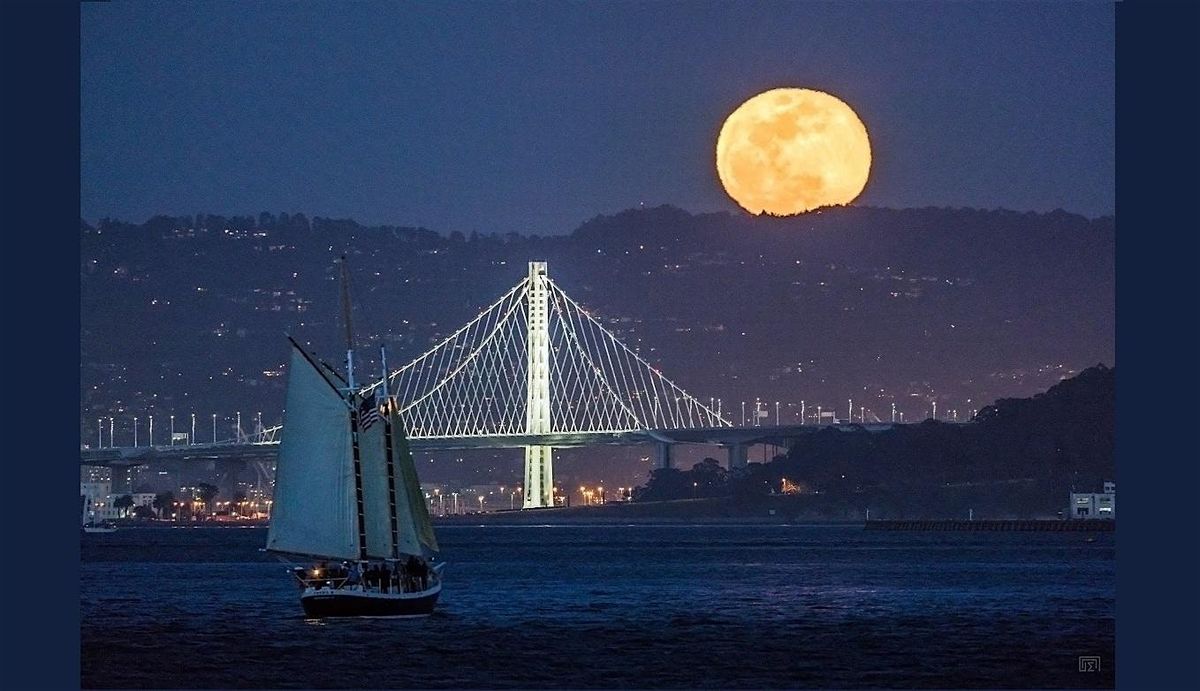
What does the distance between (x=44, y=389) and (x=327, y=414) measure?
21.9m

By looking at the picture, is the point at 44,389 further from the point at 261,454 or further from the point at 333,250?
the point at 333,250

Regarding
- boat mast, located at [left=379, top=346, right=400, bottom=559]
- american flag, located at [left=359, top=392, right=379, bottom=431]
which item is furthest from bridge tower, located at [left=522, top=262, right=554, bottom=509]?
american flag, located at [left=359, top=392, right=379, bottom=431]

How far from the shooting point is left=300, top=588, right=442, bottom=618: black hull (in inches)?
1686

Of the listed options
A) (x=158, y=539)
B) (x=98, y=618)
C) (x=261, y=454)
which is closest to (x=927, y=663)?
(x=98, y=618)

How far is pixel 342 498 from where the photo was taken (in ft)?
139

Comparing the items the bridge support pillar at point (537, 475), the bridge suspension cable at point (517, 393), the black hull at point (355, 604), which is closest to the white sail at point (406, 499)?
the black hull at point (355, 604)

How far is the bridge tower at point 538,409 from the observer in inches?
5084

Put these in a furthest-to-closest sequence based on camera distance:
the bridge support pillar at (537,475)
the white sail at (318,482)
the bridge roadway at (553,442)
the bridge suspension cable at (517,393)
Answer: the bridge suspension cable at (517,393) < the bridge support pillar at (537,475) < the bridge roadway at (553,442) < the white sail at (318,482)

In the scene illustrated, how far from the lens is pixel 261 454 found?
128750 mm

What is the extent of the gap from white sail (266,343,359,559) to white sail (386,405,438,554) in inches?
46.0

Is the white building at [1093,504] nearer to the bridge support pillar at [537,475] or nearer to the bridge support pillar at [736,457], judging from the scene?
the bridge support pillar at [736,457]

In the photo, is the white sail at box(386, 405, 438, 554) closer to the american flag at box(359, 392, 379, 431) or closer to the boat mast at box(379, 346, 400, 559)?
the boat mast at box(379, 346, 400, 559)

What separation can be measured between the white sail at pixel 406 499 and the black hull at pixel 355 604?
913 mm

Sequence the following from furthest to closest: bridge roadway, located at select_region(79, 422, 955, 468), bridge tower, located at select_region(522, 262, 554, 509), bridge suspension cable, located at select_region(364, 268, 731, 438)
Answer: bridge suspension cable, located at select_region(364, 268, 731, 438)
bridge tower, located at select_region(522, 262, 554, 509)
bridge roadway, located at select_region(79, 422, 955, 468)
